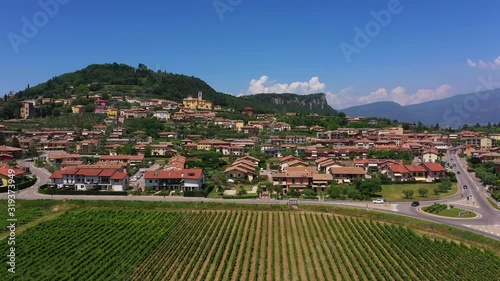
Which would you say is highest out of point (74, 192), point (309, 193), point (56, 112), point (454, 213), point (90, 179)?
point (56, 112)

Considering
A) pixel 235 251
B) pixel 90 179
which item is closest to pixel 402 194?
pixel 235 251

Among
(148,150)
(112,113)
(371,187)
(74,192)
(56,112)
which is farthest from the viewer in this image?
(56,112)

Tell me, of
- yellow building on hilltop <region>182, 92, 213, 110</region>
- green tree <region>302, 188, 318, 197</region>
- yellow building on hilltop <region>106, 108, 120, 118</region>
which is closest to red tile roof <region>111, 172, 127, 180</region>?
green tree <region>302, 188, 318, 197</region>

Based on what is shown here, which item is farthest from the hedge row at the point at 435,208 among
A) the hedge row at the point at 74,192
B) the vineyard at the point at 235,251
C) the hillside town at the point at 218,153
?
the hedge row at the point at 74,192

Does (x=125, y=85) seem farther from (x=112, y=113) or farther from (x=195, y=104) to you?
(x=112, y=113)

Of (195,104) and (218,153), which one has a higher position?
(195,104)

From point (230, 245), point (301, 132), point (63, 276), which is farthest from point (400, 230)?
point (301, 132)
